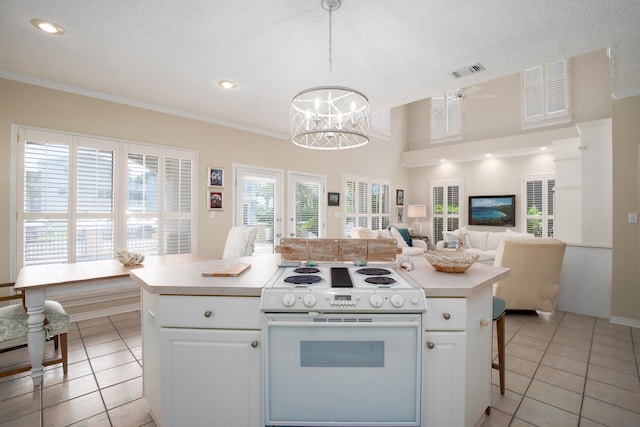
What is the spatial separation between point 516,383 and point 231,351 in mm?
2054

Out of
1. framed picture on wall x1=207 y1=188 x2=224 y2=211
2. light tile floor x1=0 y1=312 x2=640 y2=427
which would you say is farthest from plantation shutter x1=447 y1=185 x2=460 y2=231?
framed picture on wall x1=207 y1=188 x2=224 y2=211

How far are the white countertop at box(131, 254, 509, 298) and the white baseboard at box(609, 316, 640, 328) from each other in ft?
8.82

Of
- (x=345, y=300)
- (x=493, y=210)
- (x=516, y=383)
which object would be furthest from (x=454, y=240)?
(x=345, y=300)

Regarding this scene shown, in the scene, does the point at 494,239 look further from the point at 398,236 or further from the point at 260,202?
the point at 260,202

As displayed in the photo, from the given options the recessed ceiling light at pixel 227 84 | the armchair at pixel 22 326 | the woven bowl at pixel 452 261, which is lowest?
the armchair at pixel 22 326

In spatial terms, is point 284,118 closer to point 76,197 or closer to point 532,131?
point 76,197

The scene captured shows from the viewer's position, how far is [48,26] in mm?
2184

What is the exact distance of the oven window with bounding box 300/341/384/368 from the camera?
1427mm

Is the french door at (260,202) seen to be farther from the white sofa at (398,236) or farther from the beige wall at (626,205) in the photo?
the beige wall at (626,205)

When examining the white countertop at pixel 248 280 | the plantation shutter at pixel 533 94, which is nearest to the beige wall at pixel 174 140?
the white countertop at pixel 248 280

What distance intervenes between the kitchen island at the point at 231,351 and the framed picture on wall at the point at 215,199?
9.66 ft

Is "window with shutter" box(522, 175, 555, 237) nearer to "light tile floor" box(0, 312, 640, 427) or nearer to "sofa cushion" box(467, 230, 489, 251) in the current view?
"sofa cushion" box(467, 230, 489, 251)

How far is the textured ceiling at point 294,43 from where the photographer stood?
1996 mm

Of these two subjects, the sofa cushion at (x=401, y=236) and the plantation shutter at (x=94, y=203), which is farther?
the sofa cushion at (x=401, y=236)
